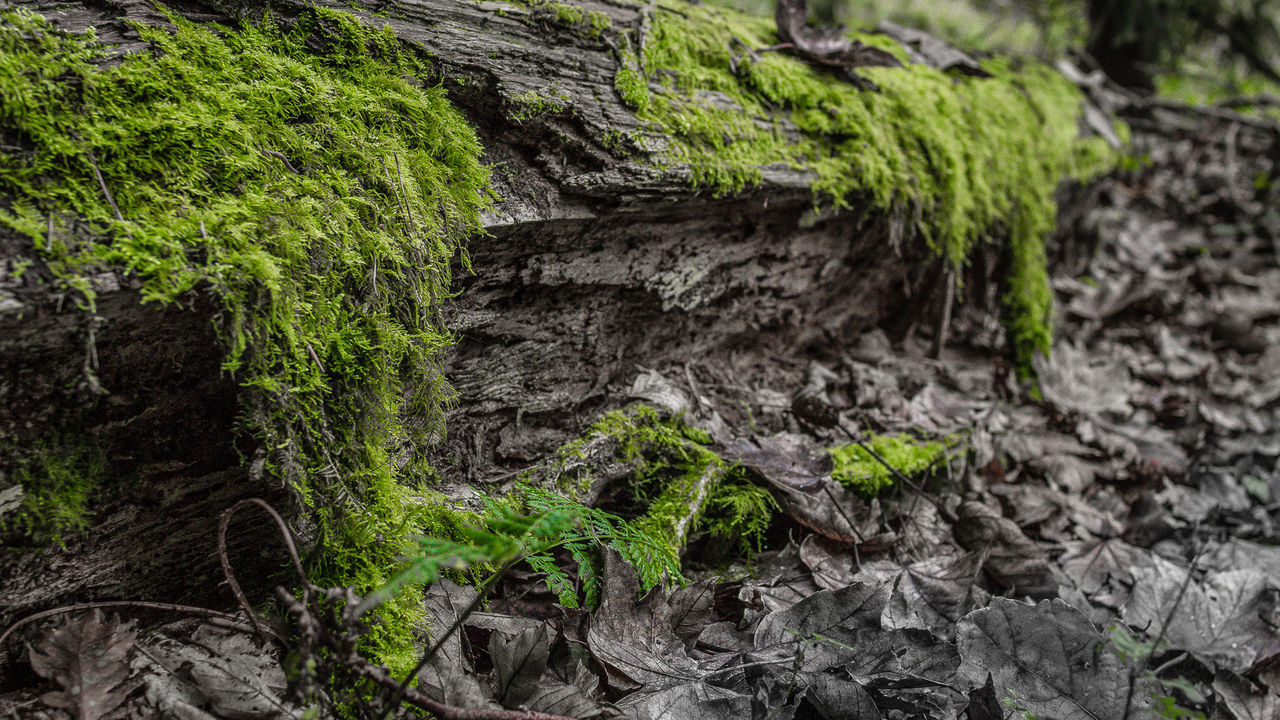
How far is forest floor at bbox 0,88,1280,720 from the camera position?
1409 millimetres

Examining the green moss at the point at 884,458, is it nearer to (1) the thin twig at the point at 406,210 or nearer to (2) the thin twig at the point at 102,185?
(1) the thin twig at the point at 406,210

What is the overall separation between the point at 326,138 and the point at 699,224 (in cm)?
128

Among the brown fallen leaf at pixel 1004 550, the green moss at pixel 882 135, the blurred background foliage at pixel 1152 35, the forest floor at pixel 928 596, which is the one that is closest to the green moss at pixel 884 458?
the forest floor at pixel 928 596

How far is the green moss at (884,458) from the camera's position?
2.34 meters

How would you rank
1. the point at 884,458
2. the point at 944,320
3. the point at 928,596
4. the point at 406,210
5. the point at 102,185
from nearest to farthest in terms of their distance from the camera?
the point at 102,185 < the point at 406,210 < the point at 928,596 < the point at 884,458 < the point at 944,320

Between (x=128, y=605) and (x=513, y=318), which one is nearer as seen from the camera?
(x=128, y=605)

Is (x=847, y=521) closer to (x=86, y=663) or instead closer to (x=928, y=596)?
(x=928, y=596)

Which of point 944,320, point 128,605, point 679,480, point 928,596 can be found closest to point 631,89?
point 679,480

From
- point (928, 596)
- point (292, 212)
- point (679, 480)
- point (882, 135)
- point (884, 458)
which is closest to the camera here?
point (292, 212)

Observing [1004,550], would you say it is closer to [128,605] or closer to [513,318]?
[513,318]

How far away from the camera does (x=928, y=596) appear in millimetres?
1988

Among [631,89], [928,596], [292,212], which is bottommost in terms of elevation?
[928,596]

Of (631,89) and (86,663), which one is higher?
(631,89)

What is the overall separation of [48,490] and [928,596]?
220 cm
